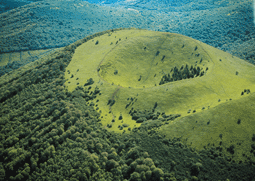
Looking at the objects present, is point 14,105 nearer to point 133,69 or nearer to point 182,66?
point 133,69

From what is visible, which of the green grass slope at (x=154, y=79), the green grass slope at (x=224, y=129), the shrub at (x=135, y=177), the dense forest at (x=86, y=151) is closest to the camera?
the shrub at (x=135, y=177)

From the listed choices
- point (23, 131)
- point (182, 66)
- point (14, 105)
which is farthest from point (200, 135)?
point (14, 105)

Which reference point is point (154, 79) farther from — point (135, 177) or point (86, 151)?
point (135, 177)

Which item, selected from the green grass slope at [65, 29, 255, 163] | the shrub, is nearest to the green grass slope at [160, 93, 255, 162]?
the green grass slope at [65, 29, 255, 163]

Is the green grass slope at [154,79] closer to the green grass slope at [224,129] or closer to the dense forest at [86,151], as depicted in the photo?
the green grass slope at [224,129]

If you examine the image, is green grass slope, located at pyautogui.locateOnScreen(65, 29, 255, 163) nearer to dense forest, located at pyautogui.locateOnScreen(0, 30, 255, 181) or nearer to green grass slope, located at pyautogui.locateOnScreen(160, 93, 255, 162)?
green grass slope, located at pyautogui.locateOnScreen(160, 93, 255, 162)

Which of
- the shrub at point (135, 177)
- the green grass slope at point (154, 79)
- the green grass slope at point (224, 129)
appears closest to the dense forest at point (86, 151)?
the shrub at point (135, 177)

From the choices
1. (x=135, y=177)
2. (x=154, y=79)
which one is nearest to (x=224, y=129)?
(x=135, y=177)

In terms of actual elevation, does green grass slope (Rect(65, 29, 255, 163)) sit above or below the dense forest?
above
